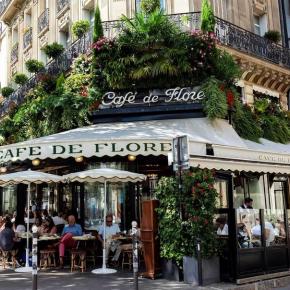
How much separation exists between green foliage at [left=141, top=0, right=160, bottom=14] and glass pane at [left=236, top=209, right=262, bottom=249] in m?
7.51

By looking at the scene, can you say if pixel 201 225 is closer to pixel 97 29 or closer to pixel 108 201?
pixel 108 201

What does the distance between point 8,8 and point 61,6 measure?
7872 mm

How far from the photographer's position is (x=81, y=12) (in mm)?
17562

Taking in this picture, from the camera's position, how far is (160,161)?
12.9 meters

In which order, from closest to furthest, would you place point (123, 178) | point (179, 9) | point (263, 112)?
point (123, 178), point (179, 9), point (263, 112)

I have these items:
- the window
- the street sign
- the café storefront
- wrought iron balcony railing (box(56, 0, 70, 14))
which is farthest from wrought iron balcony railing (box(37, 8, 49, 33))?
the street sign

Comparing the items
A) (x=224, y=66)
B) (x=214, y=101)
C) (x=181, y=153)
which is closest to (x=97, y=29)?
(x=224, y=66)

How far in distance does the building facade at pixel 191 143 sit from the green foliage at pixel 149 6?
0.56 m

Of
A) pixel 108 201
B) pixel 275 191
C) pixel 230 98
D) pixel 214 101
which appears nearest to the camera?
pixel 214 101

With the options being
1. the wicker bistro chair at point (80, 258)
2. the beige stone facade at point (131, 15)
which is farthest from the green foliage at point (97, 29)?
the wicker bistro chair at point (80, 258)

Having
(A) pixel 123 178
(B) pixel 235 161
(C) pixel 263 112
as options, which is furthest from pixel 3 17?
(B) pixel 235 161

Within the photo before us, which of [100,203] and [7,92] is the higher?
[7,92]

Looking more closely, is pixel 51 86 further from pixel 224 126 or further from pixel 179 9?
pixel 224 126

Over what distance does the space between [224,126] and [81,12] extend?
8.02 meters
